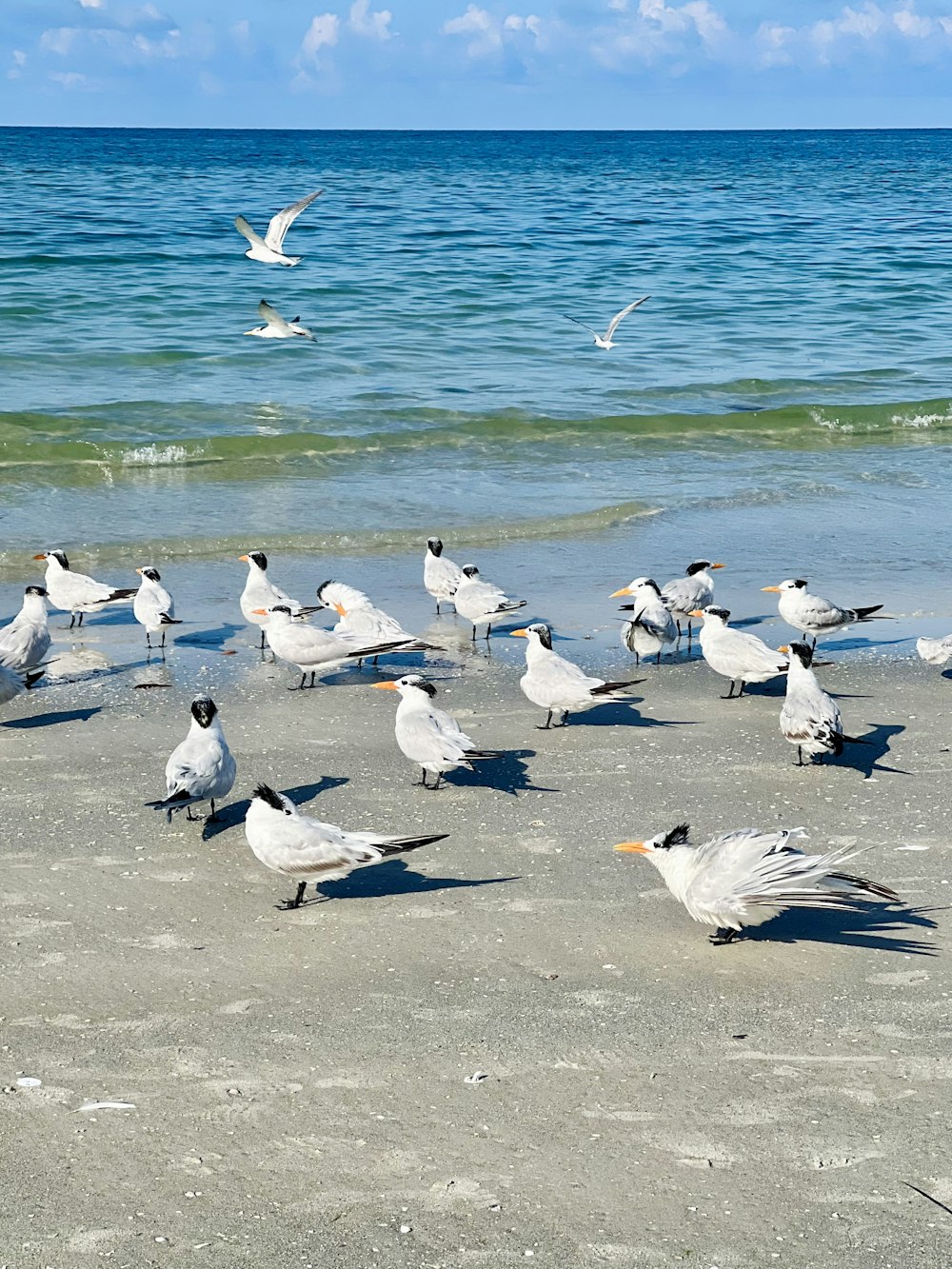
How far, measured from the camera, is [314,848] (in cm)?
612

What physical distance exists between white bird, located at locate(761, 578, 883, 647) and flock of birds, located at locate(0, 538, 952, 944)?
1 cm

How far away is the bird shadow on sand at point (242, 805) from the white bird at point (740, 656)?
255cm

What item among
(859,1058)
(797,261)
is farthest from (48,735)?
(797,261)

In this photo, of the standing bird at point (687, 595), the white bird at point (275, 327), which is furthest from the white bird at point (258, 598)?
the white bird at point (275, 327)

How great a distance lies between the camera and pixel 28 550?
41.0 ft

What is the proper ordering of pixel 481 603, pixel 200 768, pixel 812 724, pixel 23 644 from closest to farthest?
pixel 200 768 → pixel 812 724 → pixel 23 644 → pixel 481 603

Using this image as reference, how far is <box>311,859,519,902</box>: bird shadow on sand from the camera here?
636 cm

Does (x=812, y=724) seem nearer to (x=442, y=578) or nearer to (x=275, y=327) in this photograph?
(x=442, y=578)

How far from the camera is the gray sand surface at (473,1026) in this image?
420 centimetres

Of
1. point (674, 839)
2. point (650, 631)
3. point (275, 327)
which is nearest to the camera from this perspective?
point (674, 839)

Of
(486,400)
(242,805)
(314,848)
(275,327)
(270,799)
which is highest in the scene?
(275,327)

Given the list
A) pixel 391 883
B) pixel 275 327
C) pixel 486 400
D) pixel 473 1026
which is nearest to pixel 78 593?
pixel 391 883

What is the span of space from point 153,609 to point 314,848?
13.1ft

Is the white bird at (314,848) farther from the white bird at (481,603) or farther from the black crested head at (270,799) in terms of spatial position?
the white bird at (481,603)
